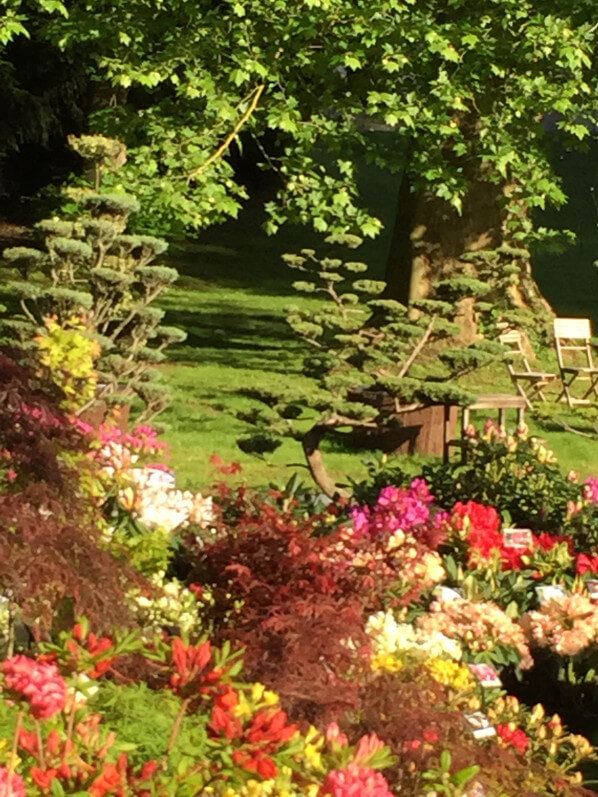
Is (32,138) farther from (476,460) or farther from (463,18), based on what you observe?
(476,460)

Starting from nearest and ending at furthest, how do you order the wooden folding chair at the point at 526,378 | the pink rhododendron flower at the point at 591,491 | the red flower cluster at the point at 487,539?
the red flower cluster at the point at 487,539 → the pink rhododendron flower at the point at 591,491 → the wooden folding chair at the point at 526,378

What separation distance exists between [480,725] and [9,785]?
3135 mm

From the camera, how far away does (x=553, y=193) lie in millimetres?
15562

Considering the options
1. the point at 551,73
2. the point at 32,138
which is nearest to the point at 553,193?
the point at 551,73

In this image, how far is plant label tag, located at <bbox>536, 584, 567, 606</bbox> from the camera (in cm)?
750

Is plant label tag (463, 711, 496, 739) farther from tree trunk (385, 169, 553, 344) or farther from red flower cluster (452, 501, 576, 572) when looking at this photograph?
tree trunk (385, 169, 553, 344)

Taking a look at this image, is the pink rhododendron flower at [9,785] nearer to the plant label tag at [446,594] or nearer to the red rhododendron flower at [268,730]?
the red rhododendron flower at [268,730]

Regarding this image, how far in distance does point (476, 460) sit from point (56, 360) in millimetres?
2761

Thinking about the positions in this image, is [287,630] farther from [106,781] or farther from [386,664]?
[106,781]

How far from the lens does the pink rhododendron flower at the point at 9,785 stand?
2.64m

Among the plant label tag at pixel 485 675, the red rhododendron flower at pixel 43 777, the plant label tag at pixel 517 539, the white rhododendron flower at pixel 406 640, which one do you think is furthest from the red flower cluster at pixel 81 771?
the plant label tag at pixel 517 539

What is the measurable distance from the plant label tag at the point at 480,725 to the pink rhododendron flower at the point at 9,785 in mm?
2832

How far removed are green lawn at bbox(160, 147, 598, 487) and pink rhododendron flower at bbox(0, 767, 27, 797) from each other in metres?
6.73

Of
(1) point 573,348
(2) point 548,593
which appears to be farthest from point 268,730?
(1) point 573,348
